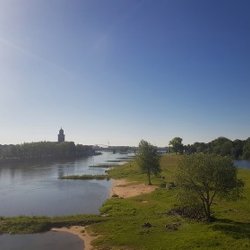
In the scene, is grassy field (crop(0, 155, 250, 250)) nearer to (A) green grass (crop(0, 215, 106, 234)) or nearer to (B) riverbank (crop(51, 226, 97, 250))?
(A) green grass (crop(0, 215, 106, 234))

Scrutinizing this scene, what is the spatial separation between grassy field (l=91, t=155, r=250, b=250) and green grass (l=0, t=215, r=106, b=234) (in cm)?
280

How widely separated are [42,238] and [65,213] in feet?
48.3

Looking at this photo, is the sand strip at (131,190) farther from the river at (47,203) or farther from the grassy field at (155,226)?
the grassy field at (155,226)

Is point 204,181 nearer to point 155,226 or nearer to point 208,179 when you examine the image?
point 208,179

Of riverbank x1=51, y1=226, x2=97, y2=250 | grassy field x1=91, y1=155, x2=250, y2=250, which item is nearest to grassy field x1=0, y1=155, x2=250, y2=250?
grassy field x1=91, y1=155, x2=250, y2=250

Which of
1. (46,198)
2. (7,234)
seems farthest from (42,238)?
(46,198)

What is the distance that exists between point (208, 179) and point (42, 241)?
69.9ft

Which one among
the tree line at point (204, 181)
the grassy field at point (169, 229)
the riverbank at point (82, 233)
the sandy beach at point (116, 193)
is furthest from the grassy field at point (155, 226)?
the tree line at point (204, 181)

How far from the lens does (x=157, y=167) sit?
93375 millimetres

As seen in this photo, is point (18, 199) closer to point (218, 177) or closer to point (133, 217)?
point (133, 217)

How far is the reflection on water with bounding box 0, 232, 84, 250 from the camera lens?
40.5 meters

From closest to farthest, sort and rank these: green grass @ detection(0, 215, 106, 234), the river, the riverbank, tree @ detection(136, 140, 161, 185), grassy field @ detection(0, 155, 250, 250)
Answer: grassy field @ detection(0, 155, 250, 250) < the riverbank < the river < green grass @ detection(0, 215, 106, 234) < tree @ detection(136, 140, 161, 185)

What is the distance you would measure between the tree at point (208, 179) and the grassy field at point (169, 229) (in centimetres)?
314

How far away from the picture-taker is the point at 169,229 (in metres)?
41.8
